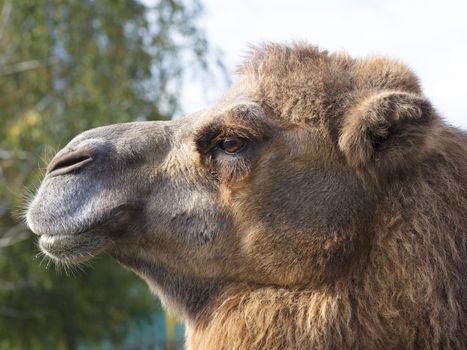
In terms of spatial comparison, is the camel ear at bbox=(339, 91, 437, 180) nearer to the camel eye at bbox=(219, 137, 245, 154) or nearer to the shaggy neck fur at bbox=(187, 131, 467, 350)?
the shaggy neck fur at bbox=(187, 131, 467, 350)

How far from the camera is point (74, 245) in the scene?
3.73 meters

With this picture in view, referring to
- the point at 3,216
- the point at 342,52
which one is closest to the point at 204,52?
the point at 3,216

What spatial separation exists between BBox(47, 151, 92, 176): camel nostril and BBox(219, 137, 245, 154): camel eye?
65cm

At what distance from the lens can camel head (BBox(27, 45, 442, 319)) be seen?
358 centimetres

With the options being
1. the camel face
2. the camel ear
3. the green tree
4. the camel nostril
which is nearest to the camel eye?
the camel face

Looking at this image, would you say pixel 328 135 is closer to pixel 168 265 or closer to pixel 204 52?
pixel 168 265

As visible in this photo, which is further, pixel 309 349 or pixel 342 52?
pixel 342 52

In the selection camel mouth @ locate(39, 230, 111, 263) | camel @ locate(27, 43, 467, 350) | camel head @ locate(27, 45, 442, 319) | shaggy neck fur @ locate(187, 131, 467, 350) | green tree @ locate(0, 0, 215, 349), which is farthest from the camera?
green tree @ locate(0, 0, 215, 349)

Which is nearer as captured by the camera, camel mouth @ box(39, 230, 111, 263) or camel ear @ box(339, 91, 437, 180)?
camel ear @ box(339, 91, 437, 180)

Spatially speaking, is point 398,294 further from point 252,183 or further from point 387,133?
point 252,183

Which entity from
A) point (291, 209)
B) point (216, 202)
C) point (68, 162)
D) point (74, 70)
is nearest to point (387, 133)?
point (291, 209)

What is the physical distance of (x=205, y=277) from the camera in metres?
3.86

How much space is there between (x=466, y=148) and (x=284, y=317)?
1.15 metres

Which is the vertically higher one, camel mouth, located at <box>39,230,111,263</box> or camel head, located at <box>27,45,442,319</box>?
camel head, located at <box>27,45,442,319</box>
